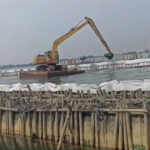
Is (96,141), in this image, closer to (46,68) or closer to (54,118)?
(54,118)

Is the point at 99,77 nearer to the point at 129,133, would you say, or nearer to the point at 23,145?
the point at 23,145

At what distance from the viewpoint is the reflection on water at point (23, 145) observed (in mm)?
27831

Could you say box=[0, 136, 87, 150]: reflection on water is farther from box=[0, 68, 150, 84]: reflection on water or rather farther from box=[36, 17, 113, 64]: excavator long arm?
box=[36, 17, 113, 64]: excavator long arm

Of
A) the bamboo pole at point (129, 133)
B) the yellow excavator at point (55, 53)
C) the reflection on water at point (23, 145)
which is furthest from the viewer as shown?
Result: the yellow excavator at point (55, 53)

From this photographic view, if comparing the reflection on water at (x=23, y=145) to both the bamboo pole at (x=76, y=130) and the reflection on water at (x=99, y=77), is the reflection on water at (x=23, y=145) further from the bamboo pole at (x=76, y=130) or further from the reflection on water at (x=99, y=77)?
the reflection on water at (x=99, y=77)

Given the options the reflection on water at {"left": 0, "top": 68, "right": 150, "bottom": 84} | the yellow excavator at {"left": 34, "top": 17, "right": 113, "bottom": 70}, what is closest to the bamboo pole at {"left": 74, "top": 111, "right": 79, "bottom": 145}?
the reflection on water at {"left": 0, "top": 68, "right": 150, "bottom": 84}

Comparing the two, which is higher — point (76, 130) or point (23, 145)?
point (76, 130)

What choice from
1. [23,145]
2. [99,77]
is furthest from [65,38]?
[23,145]

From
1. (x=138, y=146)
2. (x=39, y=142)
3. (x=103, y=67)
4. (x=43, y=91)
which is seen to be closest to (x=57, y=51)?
(x=103, y=67)

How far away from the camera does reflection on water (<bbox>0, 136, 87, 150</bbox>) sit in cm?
2783

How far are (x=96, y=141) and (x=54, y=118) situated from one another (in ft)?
14.8

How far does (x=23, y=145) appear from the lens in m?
30.2

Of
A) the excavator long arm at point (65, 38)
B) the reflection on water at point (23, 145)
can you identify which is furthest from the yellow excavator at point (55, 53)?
the reflection on water at point (23, 145)

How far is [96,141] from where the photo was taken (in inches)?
Result: 990
